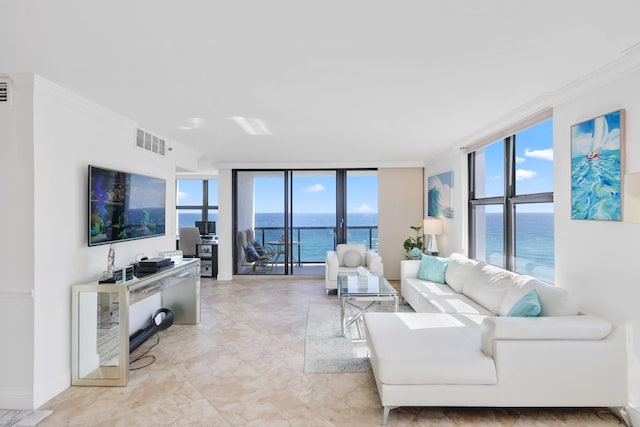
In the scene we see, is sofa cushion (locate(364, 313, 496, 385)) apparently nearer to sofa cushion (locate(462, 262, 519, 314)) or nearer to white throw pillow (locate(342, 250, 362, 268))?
sofa cushion (locate(462, 262, 519, 314))

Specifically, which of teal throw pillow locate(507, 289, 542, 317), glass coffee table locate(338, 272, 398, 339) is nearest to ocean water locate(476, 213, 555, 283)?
teal throw pillow locate(507, 289, 542, 317)

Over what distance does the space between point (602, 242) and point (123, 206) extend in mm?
4249

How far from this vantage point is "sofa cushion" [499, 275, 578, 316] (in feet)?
7.86

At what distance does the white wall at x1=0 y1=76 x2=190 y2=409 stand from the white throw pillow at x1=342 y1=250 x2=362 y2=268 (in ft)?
12.6

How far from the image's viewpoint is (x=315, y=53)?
2.09 m

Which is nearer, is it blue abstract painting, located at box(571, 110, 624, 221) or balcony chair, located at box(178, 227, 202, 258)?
blue abstract painting, located at box(571, 110, 624, 221)

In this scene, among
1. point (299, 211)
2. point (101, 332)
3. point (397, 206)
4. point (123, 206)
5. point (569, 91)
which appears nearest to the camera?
point (569, 91)

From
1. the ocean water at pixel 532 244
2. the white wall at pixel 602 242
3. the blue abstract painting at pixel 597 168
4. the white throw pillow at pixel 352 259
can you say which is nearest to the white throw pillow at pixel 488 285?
the ocean water at pixel 532 244

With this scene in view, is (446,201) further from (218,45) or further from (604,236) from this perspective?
(218,45)

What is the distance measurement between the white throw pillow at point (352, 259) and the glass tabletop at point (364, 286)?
121 centimetres

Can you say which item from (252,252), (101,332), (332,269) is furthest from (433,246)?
(101,332)

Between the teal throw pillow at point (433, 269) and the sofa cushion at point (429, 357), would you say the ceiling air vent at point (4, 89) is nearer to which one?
the sofa cushion at point (429, 357)

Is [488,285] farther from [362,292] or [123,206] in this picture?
[123,206]

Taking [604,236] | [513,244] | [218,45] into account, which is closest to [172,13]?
[218,45]
